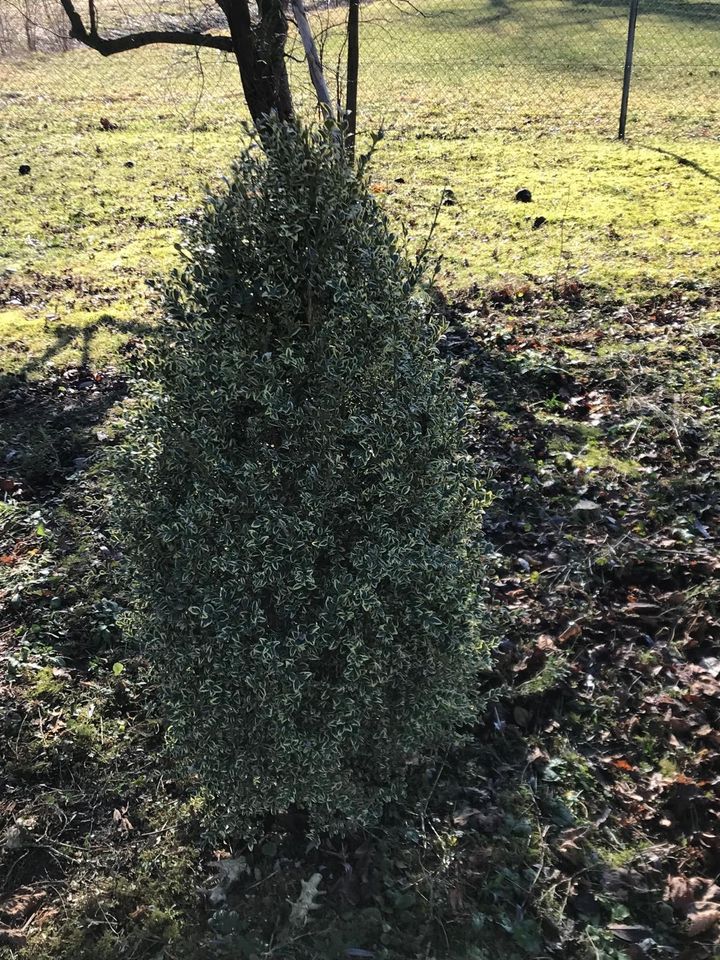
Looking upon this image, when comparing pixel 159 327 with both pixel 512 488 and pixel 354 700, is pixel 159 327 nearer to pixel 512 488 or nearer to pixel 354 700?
pixel 354 700

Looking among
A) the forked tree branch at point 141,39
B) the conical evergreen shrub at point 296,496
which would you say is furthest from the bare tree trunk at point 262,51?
the conical evergreen shrub at point 296,496

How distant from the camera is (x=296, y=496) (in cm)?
234

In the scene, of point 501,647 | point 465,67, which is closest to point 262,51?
point 501,647

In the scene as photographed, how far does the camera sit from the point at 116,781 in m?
3.27

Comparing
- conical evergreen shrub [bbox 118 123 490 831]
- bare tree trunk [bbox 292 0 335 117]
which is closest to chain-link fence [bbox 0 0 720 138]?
bare tree trunk [bbox 292 0 335 117]

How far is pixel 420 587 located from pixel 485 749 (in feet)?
3.89

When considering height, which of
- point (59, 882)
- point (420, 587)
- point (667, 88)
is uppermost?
point (667, 88)

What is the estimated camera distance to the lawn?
8.93 feet

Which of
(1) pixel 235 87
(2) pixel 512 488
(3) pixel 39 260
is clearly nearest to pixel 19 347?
(3) pixel 39 260

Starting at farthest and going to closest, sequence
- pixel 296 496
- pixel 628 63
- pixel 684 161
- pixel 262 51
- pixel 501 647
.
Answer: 1. pixel 628 63
2. pixel 684 161
3. pixel 262 51
4. pixel 501 647
5. pixel 296 496

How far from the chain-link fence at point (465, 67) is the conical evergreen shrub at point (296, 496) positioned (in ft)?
40.9

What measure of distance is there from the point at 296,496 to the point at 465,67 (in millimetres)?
20434

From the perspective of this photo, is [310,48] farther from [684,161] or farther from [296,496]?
[684,161]

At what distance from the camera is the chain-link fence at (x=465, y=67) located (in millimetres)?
15047
